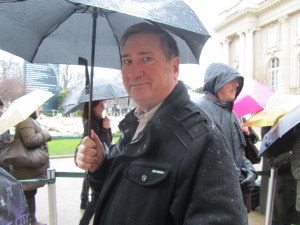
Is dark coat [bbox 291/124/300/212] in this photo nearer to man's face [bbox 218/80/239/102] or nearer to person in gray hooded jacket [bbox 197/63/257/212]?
person in gray hooded jacket [bbox 197/63/257/212]

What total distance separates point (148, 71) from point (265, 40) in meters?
48.2

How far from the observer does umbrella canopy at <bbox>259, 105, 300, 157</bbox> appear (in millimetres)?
2447

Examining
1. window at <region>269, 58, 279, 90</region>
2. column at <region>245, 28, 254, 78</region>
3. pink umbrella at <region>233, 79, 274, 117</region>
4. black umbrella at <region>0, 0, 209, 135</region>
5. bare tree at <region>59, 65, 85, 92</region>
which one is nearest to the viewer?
black umbrella at <region>0, 0, 209, 135</region>

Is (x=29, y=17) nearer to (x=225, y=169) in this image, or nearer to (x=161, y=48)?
(x=161, y=48)

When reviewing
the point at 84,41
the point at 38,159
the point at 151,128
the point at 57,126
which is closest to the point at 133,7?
the point at 151,128

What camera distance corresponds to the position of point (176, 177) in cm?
124

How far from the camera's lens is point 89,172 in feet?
5.95

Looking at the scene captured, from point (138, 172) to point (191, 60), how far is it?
1154 mm

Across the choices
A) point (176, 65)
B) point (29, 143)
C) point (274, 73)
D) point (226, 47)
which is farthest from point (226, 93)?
point (226, 47)

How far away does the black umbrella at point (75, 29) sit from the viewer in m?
1.47

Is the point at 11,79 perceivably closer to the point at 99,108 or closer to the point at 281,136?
the point at 99,108

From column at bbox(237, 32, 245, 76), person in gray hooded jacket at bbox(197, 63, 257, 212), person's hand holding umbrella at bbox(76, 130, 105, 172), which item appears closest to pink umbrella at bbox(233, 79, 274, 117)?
person in gray hooded jacket at bbox(197, 63, 257, 212)

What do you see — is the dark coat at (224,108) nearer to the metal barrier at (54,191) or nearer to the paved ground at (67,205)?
the metal barrier at (54,191)

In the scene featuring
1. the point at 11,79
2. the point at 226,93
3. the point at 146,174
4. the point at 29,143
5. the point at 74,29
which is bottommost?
the point at 29,143
